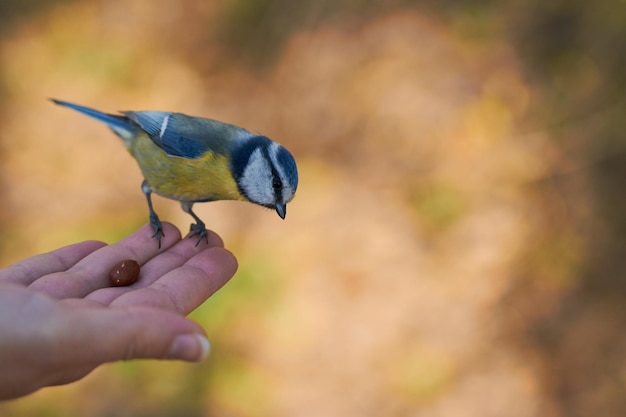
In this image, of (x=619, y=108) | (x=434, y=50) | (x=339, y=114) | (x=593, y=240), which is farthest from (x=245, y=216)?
(x=619, y=108)

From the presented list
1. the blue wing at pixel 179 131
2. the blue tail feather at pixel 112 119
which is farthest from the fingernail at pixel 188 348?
the blue tail feather at pixel 112 119

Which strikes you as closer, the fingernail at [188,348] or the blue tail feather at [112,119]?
the fingernail at [188,348]

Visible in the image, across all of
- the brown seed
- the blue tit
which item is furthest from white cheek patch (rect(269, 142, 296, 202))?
the brown seed

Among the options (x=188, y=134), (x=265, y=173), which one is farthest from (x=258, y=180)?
(x=188, y=134)

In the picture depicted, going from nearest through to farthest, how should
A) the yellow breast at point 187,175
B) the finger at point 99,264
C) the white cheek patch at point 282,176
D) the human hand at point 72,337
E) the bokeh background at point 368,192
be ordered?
the human hand at point 72,337
the finger at point 99,264
the white cheek patch at point 282,176
the yellow breast at point 187,175
the bokeh background at point 368,192

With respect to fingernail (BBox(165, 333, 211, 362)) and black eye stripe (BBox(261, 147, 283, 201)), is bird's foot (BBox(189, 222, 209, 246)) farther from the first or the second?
fingernail (BBox(165, 333, 211, 362))

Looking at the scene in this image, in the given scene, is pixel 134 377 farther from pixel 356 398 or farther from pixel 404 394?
pixel 404 394

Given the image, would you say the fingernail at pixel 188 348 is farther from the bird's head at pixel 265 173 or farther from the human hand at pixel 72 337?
the bird's head at pixel 265 173
